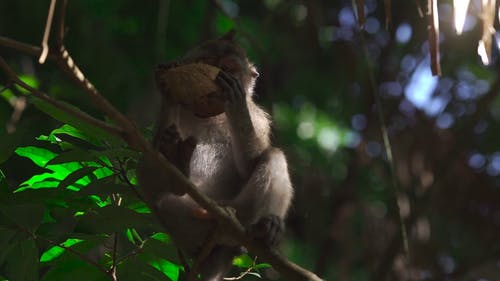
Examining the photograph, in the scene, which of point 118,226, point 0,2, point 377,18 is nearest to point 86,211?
point 118,226

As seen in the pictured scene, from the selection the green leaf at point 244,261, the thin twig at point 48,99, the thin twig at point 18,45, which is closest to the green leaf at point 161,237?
the green leaf at point 244,261

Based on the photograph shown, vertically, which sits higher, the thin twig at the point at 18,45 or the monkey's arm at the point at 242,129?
the thin twig at the point at 18,45

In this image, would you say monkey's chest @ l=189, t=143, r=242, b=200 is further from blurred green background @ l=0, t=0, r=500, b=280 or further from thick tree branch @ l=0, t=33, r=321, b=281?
blurred green background @ l=0, t=0, r=500, b=280

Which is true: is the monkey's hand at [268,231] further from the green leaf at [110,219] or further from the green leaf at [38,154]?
the green leaf at [38,154]

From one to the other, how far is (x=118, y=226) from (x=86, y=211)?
27 centimetres

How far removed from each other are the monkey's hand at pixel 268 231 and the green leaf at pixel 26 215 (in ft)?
3.97

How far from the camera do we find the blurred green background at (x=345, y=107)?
8.38 m

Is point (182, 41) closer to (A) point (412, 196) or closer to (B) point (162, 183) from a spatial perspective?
(A) point (412, 196)

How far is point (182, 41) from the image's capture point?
8438 millimetres

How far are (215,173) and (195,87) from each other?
0.99 metres

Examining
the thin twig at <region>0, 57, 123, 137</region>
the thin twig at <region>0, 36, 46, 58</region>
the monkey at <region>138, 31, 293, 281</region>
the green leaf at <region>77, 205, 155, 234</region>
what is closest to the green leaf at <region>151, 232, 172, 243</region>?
the monkey at <region>138, 31, 293, 281</region>

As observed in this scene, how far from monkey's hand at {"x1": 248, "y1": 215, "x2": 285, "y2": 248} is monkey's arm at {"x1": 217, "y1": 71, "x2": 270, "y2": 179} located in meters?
0.51

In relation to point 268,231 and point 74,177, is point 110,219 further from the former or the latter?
point 268,231

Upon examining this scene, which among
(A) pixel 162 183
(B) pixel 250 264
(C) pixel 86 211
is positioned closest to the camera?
(C) pixel 86 211
